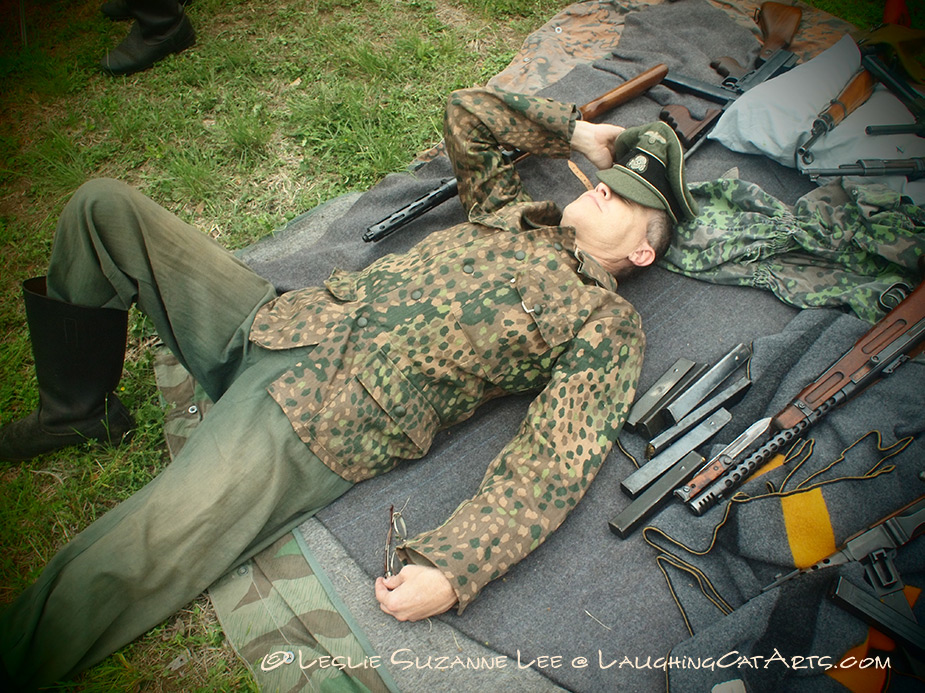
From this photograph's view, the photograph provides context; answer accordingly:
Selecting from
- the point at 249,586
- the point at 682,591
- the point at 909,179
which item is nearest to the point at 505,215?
the point at 682,591

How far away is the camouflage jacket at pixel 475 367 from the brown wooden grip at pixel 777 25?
2.80 meters

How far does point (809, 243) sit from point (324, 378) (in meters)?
2.84

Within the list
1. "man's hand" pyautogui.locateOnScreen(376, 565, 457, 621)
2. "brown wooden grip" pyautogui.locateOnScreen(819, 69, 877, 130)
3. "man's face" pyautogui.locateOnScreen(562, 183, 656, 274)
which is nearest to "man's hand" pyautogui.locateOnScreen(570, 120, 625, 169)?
"man's face" pyautogui.locateOnScreen(562, 183, 656, 274)

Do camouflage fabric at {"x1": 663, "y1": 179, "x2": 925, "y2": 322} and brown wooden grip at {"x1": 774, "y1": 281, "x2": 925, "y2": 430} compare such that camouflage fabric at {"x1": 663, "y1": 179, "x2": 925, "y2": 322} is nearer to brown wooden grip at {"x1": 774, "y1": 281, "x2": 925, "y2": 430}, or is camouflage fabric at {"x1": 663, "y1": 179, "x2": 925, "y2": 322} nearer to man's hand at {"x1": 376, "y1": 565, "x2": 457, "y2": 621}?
brown wooden grip at {"x1": 774, "y1": 281, "x2": 925, "y2": 430}

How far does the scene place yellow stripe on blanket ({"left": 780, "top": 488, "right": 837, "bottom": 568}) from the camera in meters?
2.44

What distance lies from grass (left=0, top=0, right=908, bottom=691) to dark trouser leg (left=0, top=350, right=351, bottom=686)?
816 mm

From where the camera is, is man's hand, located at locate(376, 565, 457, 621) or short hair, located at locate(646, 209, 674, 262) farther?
short hair, located at locate(646, 209, 674, 262)

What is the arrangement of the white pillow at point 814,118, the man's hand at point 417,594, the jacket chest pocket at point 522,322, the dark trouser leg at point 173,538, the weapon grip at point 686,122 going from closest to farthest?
the dark trouser leg at point 173,538 → the man's hand at point 417,594 → the jacket chest pocket at point 522,322 → the white pillow at point 814,118 → the weapon grip at point 686,122

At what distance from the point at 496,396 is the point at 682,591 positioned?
1287mm

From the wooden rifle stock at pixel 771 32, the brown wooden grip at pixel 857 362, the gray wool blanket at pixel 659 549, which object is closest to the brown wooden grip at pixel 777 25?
the wooden rifle stock at pixel 771 32

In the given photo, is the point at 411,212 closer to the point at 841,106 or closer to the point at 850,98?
the point at 841,106

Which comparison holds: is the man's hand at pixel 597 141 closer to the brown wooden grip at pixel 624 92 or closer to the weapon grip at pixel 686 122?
the brown wooden grip at pixel 624 92

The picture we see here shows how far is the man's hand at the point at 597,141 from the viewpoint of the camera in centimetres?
331

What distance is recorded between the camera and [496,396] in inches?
122
